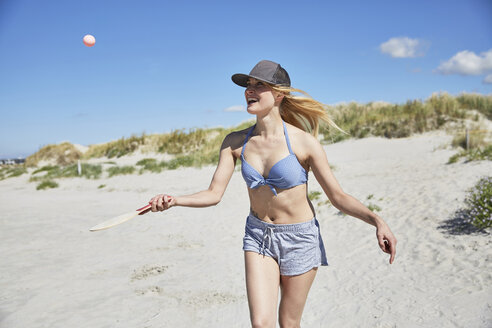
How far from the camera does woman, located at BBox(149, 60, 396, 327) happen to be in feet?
8.21

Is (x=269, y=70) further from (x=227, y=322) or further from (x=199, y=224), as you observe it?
(x=199, y=224)

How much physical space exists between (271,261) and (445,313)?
2.45 metres

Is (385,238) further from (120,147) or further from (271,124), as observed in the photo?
(120,147)

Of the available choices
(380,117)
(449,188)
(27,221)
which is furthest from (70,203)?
(380,117)

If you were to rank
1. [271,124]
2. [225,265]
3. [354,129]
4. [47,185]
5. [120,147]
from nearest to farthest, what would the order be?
[271,124], [225,265], [47,185], [354,129], [120,147]

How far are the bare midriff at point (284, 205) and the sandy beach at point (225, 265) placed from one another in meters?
2.00

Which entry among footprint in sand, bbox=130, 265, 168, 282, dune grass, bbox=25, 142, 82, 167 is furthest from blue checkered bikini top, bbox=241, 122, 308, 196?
dune grass, bbox=25, 142, 82, 167

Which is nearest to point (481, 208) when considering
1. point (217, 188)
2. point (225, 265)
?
point (225, 265)

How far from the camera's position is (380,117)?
54.0 feet

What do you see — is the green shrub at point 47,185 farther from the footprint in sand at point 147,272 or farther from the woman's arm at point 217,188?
the woman's arm at point 217,188

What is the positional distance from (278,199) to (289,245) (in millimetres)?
284

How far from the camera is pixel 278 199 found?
2564mm

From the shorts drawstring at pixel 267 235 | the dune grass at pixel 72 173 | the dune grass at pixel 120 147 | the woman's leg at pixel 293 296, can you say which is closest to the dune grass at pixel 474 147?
the woman's leg at pixel 293 296

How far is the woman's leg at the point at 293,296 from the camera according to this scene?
2.55 meters
